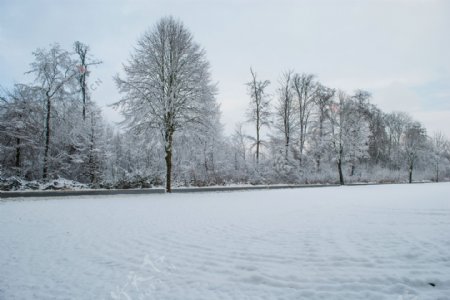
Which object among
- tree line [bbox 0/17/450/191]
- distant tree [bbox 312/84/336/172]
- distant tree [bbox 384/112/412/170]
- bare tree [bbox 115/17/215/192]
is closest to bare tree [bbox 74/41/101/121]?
tree line [bbox 0/17/450/191]

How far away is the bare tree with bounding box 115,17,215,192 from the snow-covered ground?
11.0 m

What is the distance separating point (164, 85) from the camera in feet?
59.9

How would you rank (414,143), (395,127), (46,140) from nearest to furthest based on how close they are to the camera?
(46,140), (414,143), (395,127)

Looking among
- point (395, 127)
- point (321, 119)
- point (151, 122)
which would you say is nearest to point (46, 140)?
point (151, 122)

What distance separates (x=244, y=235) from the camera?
6.08 metres

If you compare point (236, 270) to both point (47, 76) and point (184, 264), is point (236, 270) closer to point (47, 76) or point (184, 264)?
point (184, 264)

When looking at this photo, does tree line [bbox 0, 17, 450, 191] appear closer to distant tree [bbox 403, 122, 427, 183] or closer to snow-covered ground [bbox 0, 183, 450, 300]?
snow-covered ground [bbox 0, 183, 450, 300]

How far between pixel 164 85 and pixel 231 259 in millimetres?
15581

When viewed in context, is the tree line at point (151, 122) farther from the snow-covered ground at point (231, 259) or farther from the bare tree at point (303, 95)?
the snow-covered ground at point (231, 259)

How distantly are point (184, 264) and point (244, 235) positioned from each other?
6.65 feet

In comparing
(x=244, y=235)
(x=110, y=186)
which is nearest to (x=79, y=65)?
(x=110, y=186)

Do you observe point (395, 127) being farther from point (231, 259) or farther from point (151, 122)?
point (231, 259)

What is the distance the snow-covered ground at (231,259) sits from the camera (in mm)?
3406

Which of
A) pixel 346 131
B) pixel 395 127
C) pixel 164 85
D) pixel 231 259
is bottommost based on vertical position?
pixel 231 259
